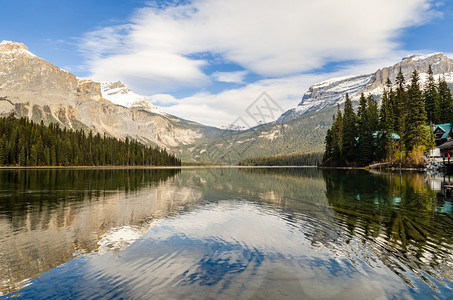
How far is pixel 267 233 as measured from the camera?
19781 millimetres

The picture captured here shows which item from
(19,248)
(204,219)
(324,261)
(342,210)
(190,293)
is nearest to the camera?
(190,293)

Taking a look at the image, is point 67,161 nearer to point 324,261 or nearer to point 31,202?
point 31,202

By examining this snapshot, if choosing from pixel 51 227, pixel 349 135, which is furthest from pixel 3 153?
pixel 349 135

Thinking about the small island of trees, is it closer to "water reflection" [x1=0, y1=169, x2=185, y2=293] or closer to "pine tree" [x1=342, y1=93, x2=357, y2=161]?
"pine tree" [x1=342, y1=93, x2=357, y2=161]

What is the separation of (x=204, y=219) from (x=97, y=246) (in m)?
10.1

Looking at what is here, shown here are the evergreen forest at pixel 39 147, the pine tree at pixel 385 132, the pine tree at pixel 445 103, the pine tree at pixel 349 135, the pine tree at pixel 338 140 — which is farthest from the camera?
the evergreen forest at pixel 39 147

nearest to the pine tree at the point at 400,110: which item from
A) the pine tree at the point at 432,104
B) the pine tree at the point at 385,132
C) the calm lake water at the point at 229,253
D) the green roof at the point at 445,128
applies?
the pine tree at the point at 385,132

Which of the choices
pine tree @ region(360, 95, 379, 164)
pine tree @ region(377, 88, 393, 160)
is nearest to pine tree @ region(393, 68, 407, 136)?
pine tree @ region(377, 88, 393, 160)

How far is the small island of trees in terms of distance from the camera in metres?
88.2

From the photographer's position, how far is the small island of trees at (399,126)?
88200mm

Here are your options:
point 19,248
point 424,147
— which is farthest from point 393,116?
point 19,248

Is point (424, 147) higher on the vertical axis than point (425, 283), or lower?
higher

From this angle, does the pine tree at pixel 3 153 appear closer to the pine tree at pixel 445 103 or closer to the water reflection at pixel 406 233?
the water reflection at pixel 406 233

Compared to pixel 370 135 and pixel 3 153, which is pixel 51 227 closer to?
pixel 370 135
